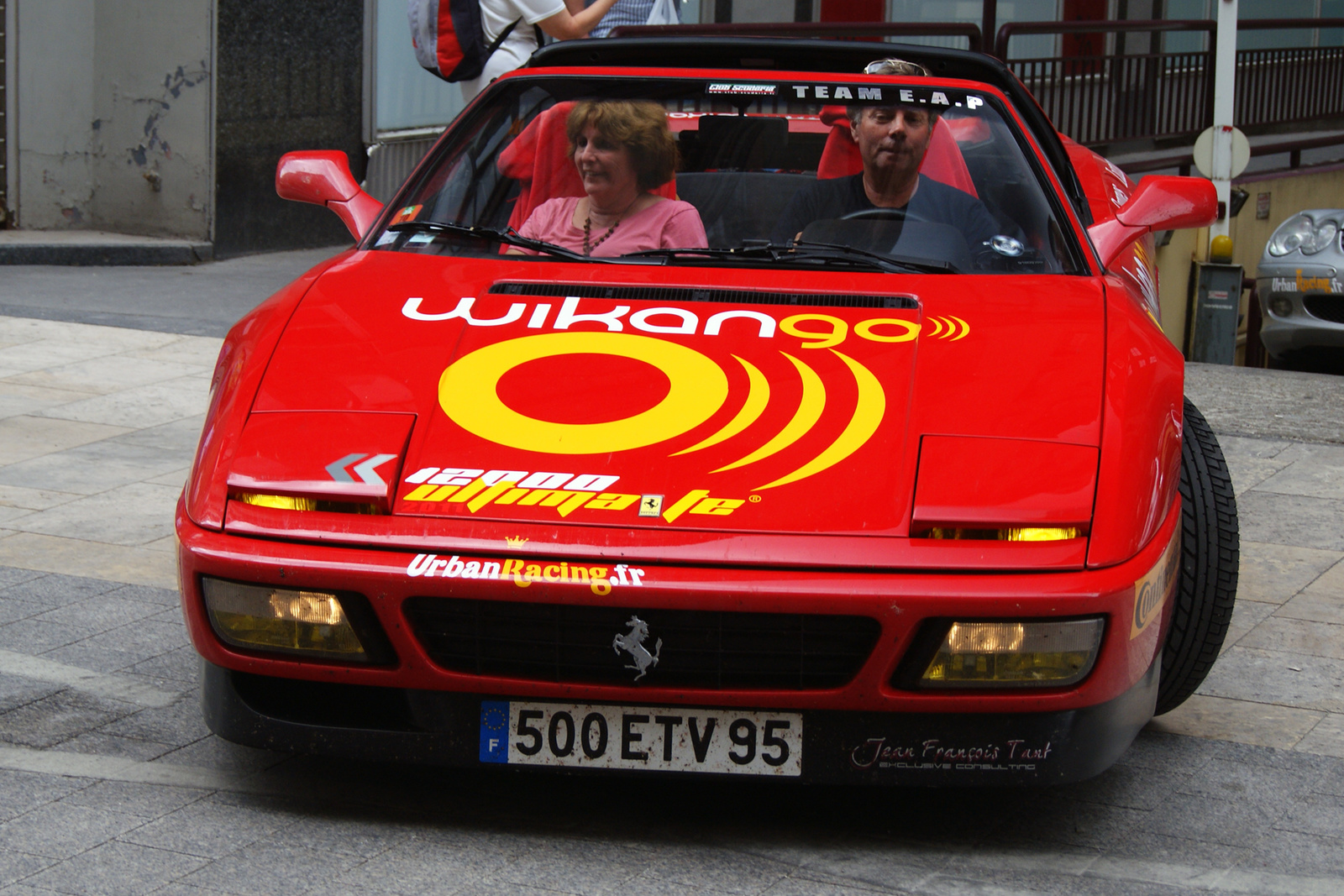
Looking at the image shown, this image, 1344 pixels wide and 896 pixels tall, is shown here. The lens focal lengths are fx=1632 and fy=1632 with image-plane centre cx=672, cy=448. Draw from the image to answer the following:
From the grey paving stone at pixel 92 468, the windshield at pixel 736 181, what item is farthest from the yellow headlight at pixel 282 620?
the grey paving stone at pixel 92 468

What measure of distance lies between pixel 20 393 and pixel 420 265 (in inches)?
136

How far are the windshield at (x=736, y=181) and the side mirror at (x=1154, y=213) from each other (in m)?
0.20

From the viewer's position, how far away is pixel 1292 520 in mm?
5160

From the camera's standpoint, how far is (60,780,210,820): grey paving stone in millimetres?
2934

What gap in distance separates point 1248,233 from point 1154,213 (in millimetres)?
8809

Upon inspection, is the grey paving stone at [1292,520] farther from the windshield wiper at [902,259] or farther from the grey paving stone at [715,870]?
the grey paving stone at [715,870]

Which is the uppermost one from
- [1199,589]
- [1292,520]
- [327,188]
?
[327,188]

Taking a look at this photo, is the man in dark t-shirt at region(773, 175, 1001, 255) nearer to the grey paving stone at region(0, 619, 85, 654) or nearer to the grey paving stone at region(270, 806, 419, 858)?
the grey paving stone at region(270, 806, 419, 858)

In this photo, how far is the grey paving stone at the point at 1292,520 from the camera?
494 centimetres

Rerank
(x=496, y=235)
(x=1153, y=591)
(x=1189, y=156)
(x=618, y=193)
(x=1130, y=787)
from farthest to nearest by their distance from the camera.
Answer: (x=1189, y=156)
(x=618, y=193)
(x=496, y=235)
(x=1130, y=787)
(x=1153, y=591)

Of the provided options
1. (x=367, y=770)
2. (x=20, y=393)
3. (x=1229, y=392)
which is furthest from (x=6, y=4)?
(x=367, y=770)

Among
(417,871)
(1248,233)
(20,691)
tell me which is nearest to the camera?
(417,871)

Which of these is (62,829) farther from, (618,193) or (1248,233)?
(1248,233)

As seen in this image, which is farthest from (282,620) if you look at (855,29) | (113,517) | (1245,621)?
(855,29)
